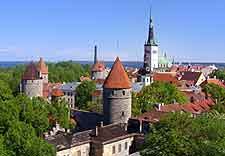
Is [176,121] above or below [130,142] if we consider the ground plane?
above

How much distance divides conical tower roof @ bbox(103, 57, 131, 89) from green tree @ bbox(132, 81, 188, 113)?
702 centimetres

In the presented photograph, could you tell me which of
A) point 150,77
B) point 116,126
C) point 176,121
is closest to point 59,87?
point 150,77

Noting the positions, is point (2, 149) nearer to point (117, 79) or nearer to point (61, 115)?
point (61, 115)

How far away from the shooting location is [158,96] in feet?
180

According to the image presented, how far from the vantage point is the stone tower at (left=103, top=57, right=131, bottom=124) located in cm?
4391

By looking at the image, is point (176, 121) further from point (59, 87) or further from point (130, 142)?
point (59, 87)

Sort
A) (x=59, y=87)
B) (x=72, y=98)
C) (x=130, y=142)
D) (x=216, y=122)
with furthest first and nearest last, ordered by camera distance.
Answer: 1. (x=59, y=87)
2. (x=72, y=98)
3. (x=130, y=142)
4. (x=216, y=122)

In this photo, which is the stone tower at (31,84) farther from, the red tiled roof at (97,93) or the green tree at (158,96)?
the green tree at (158,96)

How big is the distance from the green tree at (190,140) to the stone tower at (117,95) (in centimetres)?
1536

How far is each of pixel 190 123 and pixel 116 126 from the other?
39.8ft

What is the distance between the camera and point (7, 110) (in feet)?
109

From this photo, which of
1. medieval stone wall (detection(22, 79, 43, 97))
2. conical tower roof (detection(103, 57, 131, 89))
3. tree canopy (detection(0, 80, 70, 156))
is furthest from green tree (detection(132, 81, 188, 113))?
medieval stone wall (detection(22, 79, 43, 97))

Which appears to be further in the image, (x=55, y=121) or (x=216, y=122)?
(x=55, y=121)

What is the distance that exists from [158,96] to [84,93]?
1359 cm
